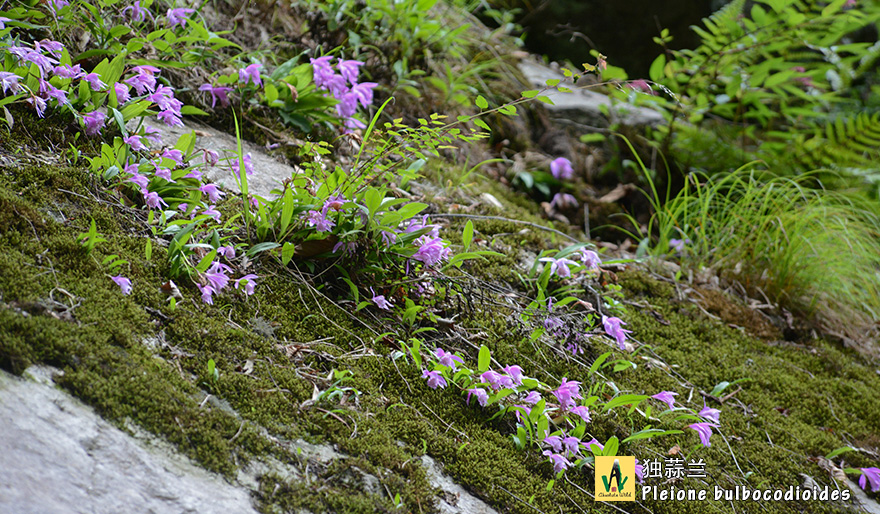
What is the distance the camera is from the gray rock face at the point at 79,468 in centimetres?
106

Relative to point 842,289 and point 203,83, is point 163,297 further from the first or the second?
point 842,289

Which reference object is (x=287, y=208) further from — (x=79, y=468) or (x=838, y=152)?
(x=838, y=152)

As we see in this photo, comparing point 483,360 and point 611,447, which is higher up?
point 483,360

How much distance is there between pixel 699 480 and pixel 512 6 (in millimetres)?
5708

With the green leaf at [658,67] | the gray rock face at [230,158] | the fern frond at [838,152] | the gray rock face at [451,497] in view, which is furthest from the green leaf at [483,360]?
the fern frond at [838,152]

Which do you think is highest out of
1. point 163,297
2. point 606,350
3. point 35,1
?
point 35,1

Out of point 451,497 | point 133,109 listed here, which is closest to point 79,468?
point 451,497

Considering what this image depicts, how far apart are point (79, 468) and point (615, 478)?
1474 millimetres

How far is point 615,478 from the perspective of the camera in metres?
1.80

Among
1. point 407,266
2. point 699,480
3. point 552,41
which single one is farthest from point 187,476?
point 552,41

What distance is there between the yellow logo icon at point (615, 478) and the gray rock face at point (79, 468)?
107cm

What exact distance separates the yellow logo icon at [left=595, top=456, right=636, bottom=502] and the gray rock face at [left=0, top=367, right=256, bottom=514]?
107 cm

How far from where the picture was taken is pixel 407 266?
6.84ft

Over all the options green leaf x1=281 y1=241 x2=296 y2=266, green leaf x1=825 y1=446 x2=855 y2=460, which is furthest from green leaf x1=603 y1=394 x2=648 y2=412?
green leaf x1=281 y1=241 x2=296 y2=266
